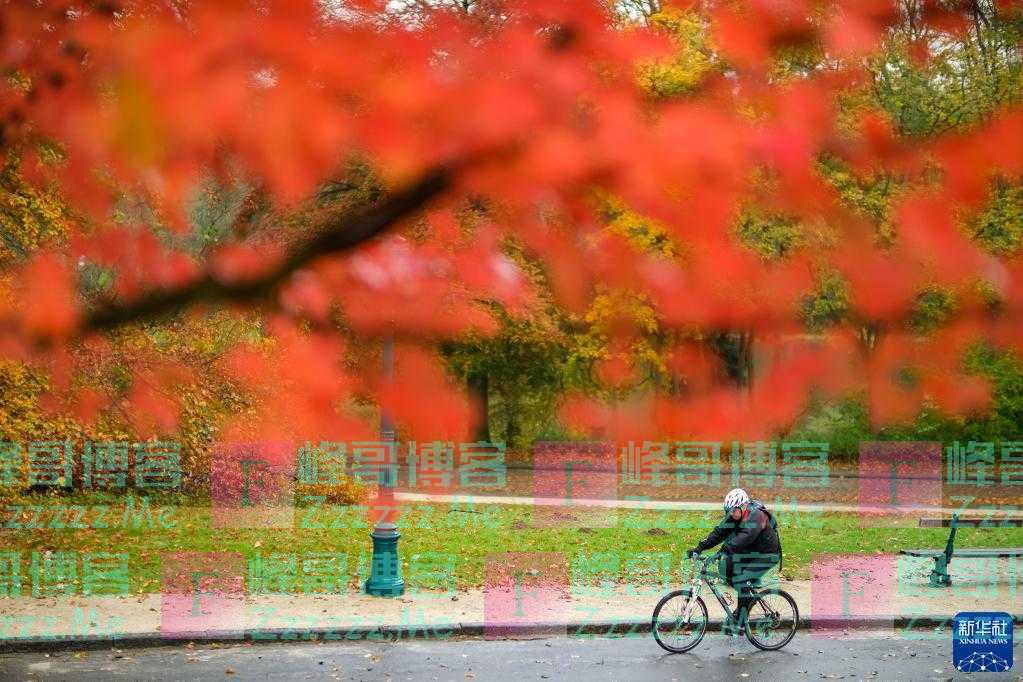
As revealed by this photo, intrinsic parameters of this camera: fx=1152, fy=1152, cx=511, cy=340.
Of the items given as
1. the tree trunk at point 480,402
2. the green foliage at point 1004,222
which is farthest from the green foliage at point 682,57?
the tree trunk at point 480,402

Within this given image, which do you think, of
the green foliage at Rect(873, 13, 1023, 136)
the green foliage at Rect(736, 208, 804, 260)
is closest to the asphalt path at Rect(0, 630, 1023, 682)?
the green foliage at Rect(873, 13, 1023, 136)

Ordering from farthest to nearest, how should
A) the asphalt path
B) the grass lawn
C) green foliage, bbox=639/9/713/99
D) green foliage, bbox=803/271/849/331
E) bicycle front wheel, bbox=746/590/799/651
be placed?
green foliage, bbox=803/271/849/331
the grass lawn
bicycle front wheel, bbox=746/590/799/651
the asphalt path
green foliage, bbox=639/9/713/99

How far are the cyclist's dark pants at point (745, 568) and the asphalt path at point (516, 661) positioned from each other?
0.65m

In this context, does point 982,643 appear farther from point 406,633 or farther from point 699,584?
Result: point 406,633

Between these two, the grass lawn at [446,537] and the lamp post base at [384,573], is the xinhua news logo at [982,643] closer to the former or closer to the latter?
the grass lawn at [446,537]

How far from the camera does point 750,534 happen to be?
415 inches

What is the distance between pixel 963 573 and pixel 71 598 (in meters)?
11.2

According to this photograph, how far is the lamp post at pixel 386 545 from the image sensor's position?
12695 millimetres

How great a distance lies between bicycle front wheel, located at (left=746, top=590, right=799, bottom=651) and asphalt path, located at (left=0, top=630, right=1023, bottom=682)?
129mm

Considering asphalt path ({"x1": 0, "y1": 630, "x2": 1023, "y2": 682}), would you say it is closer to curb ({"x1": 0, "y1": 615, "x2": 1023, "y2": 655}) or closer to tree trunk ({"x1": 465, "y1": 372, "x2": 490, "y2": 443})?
curb ({"x1": 0, "y1": 615, "x2": 1023, "y2": 655})

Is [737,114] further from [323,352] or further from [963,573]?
[963,573]

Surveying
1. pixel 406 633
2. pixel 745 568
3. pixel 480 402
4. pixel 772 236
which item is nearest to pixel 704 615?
pixel 745 568

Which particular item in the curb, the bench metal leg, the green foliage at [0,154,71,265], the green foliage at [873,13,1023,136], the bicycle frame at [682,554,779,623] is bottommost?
the curb

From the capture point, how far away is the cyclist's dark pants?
34.8 feet
